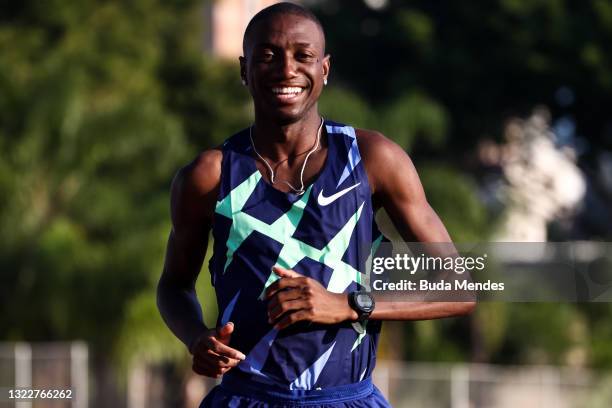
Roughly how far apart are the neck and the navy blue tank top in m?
0.11

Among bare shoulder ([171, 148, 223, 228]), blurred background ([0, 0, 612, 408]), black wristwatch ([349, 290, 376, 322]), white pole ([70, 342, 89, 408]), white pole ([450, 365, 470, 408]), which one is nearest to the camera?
black wristwatch ([349, 290, 376, 322])

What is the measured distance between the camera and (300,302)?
12.5 feet

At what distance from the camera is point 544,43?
1125 inches

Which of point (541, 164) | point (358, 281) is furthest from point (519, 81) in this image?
point (358, 281)

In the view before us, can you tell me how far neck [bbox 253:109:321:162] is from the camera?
4152mm

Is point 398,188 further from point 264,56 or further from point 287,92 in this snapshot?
point 264,56

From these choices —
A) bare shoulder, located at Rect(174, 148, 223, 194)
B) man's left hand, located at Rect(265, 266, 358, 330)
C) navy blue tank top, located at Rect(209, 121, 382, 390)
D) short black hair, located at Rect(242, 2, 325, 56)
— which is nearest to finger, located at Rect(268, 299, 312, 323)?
man's left hand, located at Rect(265, 266, 358, 330)

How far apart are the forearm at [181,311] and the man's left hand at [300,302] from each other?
36 cm

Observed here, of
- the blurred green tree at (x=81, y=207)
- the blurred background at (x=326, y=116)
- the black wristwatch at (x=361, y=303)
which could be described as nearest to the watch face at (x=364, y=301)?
the black wristwatch at (x=361, y=303)

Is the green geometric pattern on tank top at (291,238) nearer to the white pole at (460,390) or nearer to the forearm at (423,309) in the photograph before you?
the forearm at (423,309)

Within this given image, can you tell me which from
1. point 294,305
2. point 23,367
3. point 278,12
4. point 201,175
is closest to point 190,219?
point 201,175

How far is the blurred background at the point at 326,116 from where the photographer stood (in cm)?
1666

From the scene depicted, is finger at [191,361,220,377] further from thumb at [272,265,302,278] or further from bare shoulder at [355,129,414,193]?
bare shoulder at [355,129,414,193]

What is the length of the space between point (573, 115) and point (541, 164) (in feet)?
17.6
